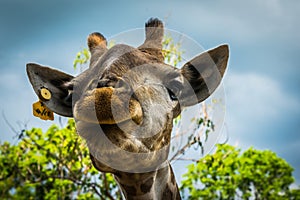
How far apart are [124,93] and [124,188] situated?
119 centimetres

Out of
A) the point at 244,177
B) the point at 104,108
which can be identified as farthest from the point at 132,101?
the point at 244,177

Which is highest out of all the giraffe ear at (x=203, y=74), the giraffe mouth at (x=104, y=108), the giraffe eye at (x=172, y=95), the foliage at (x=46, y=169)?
the foliage at (x=46, y=169)

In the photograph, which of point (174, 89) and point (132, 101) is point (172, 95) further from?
point (132, 101)

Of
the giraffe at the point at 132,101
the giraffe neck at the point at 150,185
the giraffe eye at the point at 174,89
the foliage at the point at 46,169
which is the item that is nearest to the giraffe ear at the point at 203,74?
the giraffe at the point at 132,101

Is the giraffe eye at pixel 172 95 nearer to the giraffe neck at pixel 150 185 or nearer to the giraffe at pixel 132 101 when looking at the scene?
the giraffe at pixel 132 101

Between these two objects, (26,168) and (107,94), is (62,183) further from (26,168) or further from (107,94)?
(107,94)

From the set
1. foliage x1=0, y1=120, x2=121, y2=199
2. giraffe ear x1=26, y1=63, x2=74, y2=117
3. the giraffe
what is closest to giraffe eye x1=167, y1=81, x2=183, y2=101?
the giraffe

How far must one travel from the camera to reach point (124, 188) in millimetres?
3562

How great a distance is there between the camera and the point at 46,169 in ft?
49.8

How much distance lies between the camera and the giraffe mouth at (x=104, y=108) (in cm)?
259

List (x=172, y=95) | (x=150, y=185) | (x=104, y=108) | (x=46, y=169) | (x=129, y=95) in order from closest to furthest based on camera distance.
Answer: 1. (x=104, y=108)
2. (x=129, y=95)
3. (x=172, y=95)
4. (x=150, y=185)
5. (x=46, y=169)

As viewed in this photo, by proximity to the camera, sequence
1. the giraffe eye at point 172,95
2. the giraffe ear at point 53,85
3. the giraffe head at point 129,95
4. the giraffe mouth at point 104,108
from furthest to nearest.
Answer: the giraffe ear at point 53,85
the giraffe eye at point 172,95
the giraffe head at point 129,95
the giraffe mouth at point 104,108

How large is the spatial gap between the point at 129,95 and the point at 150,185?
3.91ft

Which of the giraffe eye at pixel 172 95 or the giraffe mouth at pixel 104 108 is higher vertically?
the giraffe eye at pixel 172 95
